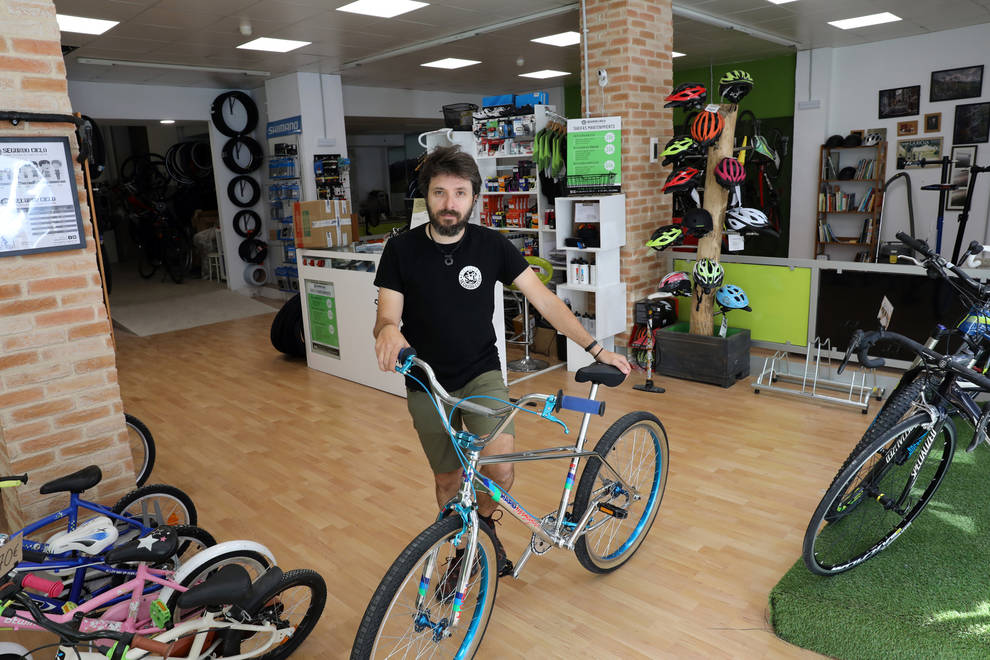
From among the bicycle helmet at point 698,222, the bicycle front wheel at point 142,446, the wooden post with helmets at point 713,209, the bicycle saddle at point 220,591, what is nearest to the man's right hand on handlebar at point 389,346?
the bicycle saddle at point 220,591

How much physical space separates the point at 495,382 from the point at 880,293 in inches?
141

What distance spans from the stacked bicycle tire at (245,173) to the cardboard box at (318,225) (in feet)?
15.8

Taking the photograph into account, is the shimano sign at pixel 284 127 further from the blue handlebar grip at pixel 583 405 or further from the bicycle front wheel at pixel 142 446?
the blue handlebar grip at pixel 583 405

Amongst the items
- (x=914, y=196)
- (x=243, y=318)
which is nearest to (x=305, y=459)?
(x=243, y=318)

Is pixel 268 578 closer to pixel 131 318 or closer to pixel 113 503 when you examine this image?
pixel 113 503

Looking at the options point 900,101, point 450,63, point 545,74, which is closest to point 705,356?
point 900,101

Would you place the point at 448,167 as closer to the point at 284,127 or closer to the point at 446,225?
the point at 446,225

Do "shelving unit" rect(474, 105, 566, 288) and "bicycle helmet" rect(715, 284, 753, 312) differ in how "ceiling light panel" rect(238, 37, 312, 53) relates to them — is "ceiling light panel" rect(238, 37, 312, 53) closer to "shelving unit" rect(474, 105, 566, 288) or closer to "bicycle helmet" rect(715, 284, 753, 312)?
"shelving unit" rect(474, 105, 566, 288)

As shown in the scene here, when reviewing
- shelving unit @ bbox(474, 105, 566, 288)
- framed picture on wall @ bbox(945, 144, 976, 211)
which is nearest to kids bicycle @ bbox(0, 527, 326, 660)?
shelving unit @ bbox(474, 105, 566, 288)

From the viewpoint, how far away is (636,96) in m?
5.48

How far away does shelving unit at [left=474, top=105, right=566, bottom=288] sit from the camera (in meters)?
6.03

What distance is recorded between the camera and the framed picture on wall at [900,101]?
27.8 ft

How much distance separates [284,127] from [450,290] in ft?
26.6

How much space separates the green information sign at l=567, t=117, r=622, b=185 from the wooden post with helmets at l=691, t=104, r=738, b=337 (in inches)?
27.4
